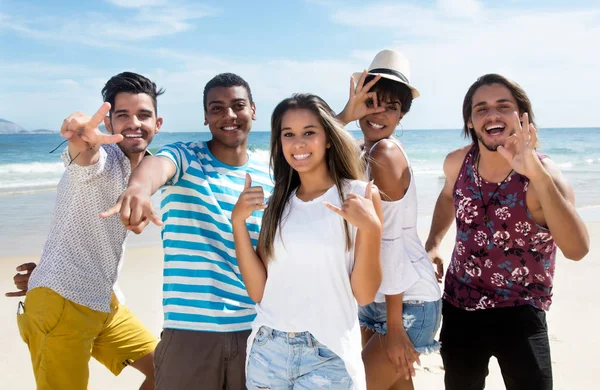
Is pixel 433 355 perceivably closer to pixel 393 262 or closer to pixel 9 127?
pixel 393 262

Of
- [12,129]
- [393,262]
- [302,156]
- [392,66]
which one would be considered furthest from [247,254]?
[12,129]

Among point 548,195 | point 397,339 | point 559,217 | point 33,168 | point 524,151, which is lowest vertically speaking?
point 33,168

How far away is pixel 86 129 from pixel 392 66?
1.72 meters

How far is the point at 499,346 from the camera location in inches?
125

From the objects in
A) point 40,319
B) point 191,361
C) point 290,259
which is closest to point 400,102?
point 290,259

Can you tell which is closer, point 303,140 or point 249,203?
point 249,203

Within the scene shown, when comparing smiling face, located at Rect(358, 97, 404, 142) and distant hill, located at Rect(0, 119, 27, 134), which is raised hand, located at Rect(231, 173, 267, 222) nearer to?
smiling face, located at Rect(358, 97, 404, 142)

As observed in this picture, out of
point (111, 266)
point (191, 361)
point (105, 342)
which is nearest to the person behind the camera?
point (191, 361)

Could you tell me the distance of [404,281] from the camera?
287 cm

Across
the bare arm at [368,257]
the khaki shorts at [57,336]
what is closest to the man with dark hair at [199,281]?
the khaki shorts at [57,336]

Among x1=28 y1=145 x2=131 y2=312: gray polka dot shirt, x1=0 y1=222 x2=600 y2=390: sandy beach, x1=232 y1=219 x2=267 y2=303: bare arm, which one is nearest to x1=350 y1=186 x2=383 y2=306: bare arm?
x1=232 y1=219 x2=267 y2=303: bare arm

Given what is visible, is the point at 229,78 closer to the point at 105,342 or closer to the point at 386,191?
the point at 386,191

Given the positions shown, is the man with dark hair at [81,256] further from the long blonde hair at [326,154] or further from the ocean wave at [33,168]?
the ocean wave at [33,168]

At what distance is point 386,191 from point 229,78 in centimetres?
114
